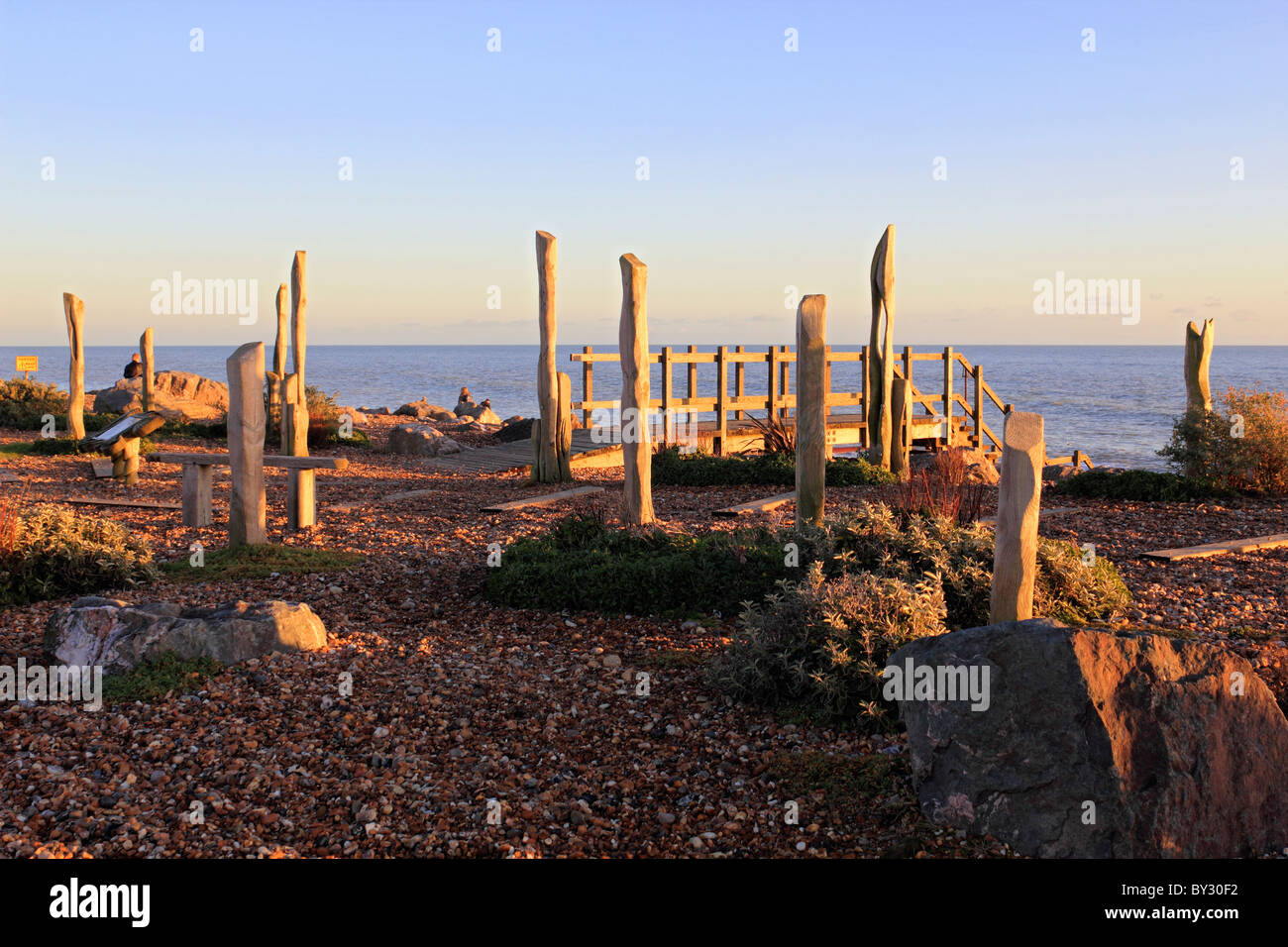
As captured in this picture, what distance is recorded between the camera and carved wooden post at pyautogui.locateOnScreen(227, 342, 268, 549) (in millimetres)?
8180

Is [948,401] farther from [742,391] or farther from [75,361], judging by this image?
[75,361]

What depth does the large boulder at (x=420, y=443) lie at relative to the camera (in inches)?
693

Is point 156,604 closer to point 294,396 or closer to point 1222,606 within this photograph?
point 1222,606

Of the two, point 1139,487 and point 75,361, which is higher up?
point 75,361

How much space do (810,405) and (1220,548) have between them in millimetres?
3823

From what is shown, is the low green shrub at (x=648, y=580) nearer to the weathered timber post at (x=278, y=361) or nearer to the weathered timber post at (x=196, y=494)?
the weathered timber post at (x=196, y=494)

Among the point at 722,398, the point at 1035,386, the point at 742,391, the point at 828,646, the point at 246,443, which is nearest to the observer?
the point at 828,646

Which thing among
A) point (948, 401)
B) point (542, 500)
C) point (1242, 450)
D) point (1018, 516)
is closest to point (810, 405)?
point (1018, 516)

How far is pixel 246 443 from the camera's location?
824 centimetres

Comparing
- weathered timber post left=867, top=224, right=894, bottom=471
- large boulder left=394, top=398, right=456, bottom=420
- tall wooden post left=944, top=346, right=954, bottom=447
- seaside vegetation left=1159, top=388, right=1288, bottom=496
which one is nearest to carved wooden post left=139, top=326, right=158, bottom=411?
large boulder left=394, top=398, right=456, bottom=420

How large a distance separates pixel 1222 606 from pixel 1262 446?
18.4 ft

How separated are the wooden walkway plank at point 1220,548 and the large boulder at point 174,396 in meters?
19.8

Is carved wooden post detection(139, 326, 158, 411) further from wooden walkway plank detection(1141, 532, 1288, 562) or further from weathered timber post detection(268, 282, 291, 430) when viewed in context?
wooden walkway plank detection(1141, 532, 1288, 562)
